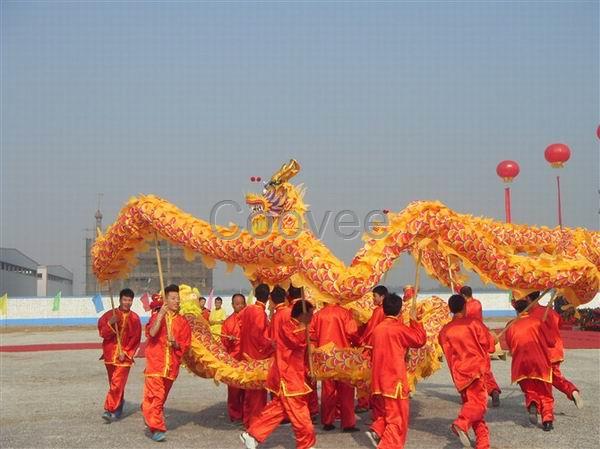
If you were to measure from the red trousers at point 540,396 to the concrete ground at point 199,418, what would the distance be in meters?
0.21

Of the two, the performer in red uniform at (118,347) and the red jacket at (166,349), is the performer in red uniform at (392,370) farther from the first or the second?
the performer in red uniform at (118,347)

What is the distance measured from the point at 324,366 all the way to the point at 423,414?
2163 millimetres

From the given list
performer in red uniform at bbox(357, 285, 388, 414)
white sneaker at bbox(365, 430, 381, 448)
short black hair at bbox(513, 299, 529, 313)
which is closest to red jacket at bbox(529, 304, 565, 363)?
short black hair at bbox(513, 299, 529, 313)

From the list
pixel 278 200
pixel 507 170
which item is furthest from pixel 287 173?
pixel 507 170

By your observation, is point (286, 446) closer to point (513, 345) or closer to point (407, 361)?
point (407, 361)

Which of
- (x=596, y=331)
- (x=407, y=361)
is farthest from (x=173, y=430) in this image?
(x=596, y=331)

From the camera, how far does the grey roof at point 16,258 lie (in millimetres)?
45256

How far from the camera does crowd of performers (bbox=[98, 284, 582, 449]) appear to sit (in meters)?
5.89

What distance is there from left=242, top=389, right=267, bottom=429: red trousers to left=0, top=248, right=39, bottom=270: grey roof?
139 ft

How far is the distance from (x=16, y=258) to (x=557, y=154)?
43809 millimetres

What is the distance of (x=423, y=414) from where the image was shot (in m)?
7.99

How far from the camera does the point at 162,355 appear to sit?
22.4 feet

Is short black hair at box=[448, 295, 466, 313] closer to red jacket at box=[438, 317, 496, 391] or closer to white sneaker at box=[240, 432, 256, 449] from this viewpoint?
red jacket at box=[438, 317, 496, 391]

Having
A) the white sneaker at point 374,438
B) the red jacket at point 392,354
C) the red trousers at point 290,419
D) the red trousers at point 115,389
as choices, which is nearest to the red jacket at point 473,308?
the red jacket at point 392,354
